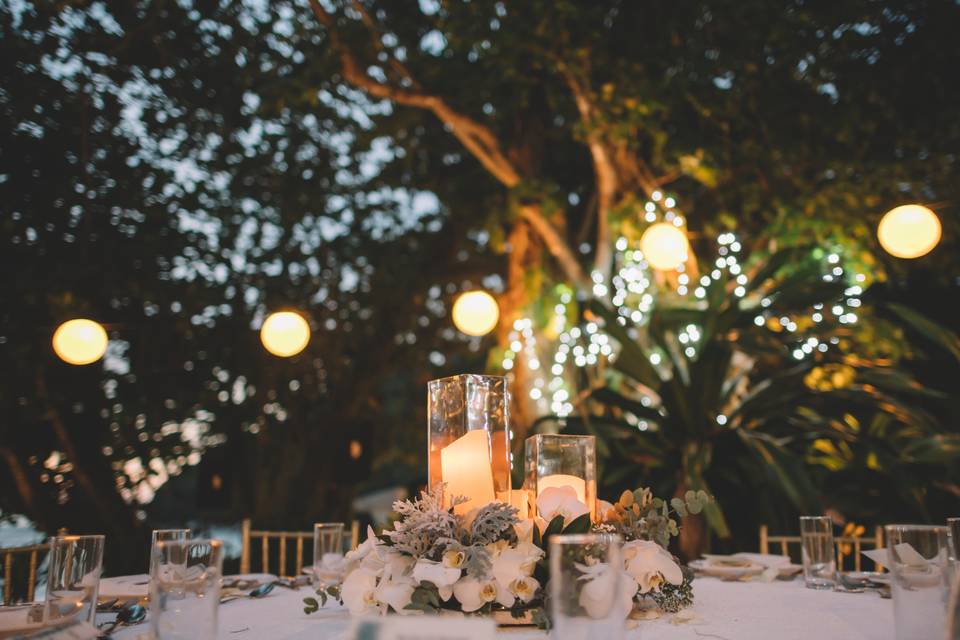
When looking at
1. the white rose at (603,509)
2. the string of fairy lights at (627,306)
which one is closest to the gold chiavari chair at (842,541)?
the white rose at (603,509)

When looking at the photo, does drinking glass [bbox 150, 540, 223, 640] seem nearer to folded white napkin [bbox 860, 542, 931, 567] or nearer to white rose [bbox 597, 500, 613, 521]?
white rose [bbox 597, 500, 613, 521]

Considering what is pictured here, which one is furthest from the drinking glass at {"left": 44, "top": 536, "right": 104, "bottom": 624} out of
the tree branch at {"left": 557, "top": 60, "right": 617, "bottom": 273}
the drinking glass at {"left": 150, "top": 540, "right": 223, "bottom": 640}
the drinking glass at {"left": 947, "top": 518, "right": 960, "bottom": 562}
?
the tree branch at {"left": 557, "top": 60, "right": 617, "bottom": 273}

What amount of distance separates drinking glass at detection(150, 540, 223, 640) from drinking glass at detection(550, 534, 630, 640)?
46cm

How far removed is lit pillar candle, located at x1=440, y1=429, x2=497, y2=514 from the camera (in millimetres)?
1290

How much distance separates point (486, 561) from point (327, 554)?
88cm

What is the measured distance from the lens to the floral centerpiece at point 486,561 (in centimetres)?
113

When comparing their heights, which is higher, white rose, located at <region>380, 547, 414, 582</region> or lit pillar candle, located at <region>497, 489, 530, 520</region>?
lit pillar candle, located at <region>497, 489, 530, 520</region>

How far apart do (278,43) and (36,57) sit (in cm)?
164

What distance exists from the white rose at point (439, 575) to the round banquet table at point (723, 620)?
0.48ft

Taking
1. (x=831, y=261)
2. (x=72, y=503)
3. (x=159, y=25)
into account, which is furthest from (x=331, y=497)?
(x=831, y=261)

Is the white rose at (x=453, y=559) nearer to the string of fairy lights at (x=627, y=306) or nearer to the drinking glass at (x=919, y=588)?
the drinking glass at (x=919, y=588)

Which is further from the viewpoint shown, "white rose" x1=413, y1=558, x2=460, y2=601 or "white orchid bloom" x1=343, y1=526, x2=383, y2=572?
"white orchid bloom" x1=343, y1=526, x2=383, y2=572

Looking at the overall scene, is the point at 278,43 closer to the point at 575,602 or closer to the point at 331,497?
the point at 331,497

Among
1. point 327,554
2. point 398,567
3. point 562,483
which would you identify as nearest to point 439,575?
point 398,567
